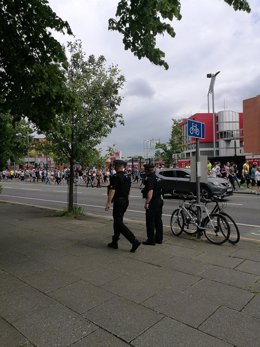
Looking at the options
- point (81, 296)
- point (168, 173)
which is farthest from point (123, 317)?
point (168, 173)

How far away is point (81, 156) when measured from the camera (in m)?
10.9

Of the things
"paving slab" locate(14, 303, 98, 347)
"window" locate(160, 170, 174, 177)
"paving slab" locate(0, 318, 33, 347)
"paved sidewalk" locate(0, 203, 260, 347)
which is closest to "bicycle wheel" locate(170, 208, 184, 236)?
"paved sidewalk" locate(0, 203, 260, 347)

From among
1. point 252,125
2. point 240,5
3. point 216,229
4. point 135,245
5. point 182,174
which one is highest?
point 252,125

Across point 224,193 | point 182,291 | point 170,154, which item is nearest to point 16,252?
point 182,291

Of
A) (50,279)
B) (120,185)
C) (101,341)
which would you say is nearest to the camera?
(101,341)

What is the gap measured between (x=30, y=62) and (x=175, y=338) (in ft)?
19.5

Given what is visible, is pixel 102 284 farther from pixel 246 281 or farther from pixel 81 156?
pixel 81 156

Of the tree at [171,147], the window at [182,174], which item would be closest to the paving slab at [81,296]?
the window at [182,174]

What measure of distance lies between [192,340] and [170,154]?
2876 cm

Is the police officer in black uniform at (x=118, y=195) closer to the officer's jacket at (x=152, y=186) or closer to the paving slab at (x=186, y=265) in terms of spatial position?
the officer's jacket at (x=152, y=186)

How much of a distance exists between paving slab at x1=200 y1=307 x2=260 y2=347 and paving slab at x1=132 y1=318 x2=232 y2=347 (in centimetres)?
10

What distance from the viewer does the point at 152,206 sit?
6.93 meters

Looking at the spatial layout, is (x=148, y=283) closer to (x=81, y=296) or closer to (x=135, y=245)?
(x=81, y=296)

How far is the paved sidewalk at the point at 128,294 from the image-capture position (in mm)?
3109
